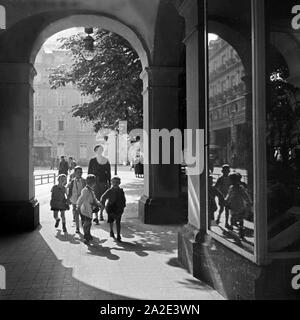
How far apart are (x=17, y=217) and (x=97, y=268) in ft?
12.4

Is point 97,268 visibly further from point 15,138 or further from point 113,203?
point 15,138

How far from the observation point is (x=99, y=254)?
22.7 ft

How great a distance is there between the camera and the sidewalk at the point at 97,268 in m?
4.96

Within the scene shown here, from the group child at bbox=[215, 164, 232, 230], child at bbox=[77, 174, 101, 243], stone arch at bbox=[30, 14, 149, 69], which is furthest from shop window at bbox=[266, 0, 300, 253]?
stone arch at bbox=[30, 14, 149, 69]

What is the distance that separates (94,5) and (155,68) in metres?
2.04

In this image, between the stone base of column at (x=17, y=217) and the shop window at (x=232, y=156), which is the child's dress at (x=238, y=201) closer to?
the shop window at (x=232, y=156)

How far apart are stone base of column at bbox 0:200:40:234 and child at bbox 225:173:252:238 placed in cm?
560

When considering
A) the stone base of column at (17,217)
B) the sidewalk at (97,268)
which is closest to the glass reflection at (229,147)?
the sidewalk at (97,268)

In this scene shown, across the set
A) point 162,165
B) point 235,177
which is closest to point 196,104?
point 235,177

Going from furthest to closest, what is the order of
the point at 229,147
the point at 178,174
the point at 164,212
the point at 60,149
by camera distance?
the point at 60,149
the point at 178,174
the point at 164,212
the point at 229,147

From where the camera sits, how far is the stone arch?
9.84 m

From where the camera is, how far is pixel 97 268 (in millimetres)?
6059

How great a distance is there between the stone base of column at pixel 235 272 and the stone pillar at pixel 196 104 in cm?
3

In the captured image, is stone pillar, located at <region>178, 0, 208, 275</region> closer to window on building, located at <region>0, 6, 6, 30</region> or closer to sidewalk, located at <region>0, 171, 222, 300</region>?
sidewalk, located at <region>0, 171, 222, 300</region>
